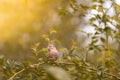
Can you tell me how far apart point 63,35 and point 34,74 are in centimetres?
130

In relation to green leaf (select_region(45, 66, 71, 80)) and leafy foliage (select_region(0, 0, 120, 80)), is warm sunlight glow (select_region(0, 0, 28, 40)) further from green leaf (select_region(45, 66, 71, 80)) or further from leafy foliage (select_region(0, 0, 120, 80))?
green leaf (select_region(45, 66, 71, 80))

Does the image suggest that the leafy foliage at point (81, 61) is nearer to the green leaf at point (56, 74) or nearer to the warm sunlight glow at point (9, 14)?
the warm sunlight glow at point (9, 14)

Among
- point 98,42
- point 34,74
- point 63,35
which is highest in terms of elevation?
point 63,35

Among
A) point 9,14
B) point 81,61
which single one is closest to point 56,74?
point 9,14

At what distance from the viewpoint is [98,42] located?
0.92 meters

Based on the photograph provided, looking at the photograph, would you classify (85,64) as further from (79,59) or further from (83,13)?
(83,13)

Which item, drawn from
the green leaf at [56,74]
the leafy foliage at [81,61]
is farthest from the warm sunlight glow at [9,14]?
the green leaf at [56,74]

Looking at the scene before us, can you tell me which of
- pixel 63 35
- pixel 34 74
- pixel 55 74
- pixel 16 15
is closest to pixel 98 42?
pixel 34 74

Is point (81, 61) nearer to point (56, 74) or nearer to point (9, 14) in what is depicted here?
point (9, 14)

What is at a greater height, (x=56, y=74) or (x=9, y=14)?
(x=9, y=14)

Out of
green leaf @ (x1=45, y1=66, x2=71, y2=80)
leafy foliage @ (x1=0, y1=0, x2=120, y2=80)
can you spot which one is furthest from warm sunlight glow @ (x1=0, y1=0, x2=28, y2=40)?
green leaf @ (x1=45, y1=66, x2=71, y2=80)

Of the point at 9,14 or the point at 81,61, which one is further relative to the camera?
the point at 81,61

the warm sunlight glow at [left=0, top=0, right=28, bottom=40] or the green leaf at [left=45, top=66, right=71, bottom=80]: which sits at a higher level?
the warm sunlight glow at [left=0, top=0, right=28, bottom=40]

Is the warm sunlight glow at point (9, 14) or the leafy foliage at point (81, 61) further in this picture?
the leafy foliage at point (81, 61)
